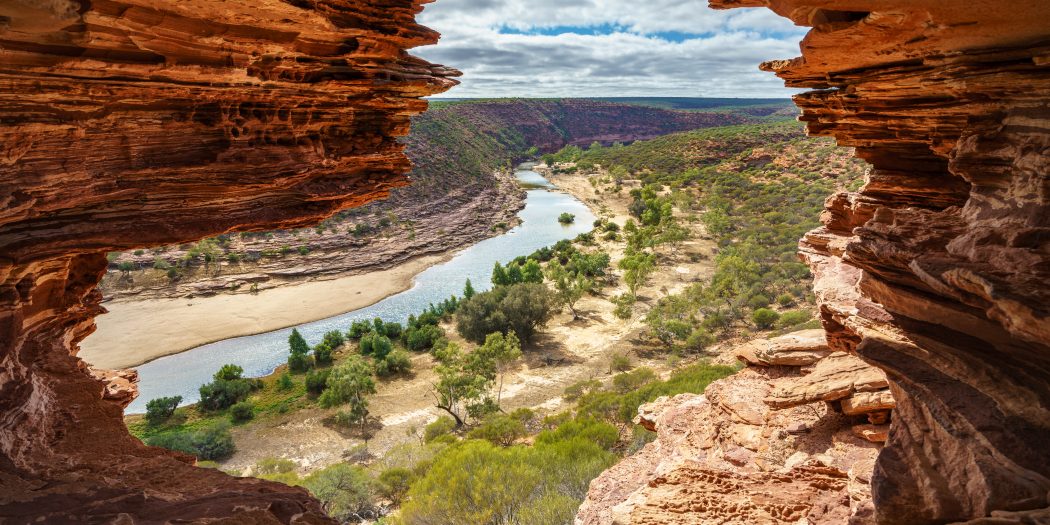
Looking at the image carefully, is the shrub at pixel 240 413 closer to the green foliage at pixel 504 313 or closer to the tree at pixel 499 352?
the tree at pixel 499 352

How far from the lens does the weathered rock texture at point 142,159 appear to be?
250 inches

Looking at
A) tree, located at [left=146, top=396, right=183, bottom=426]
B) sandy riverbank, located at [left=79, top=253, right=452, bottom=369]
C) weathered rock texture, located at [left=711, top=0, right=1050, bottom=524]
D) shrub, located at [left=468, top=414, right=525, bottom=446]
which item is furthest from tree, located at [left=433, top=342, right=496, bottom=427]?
weathered rock texture, located at [left=711, top=0, right=1050, bottom=524]

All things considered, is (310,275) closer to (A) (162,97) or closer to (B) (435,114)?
(A) (162,97)

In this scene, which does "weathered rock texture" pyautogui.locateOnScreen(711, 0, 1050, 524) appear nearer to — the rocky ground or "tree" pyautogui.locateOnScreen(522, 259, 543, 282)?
"tree" pyautogui.locateOnScreen(522, 259, 543, 282)

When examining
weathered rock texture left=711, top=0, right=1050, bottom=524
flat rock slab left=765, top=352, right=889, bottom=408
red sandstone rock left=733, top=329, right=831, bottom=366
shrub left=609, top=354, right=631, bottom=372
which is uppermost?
weathered rock texture left=711, top=0, right=1050, bottom=524

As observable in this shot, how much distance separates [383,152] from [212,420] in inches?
863

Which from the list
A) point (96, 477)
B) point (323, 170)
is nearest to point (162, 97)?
point (323, 170)

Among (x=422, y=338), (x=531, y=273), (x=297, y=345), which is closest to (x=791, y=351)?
(x=422, y=338)

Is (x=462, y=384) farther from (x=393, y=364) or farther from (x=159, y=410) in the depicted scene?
(x=159, y=410)

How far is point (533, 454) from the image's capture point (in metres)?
14.7

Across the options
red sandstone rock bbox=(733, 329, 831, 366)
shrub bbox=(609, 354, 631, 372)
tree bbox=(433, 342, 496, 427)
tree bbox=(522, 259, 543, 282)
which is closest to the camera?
red sandstone rock bbox=(733, 329, 831, 366)

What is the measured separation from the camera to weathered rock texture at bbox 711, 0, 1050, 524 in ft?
15.0

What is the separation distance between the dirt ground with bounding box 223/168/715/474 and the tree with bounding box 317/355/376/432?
27.9 inches

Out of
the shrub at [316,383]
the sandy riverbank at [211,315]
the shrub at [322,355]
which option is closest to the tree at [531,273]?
the sandy riverbank at [211,315]
